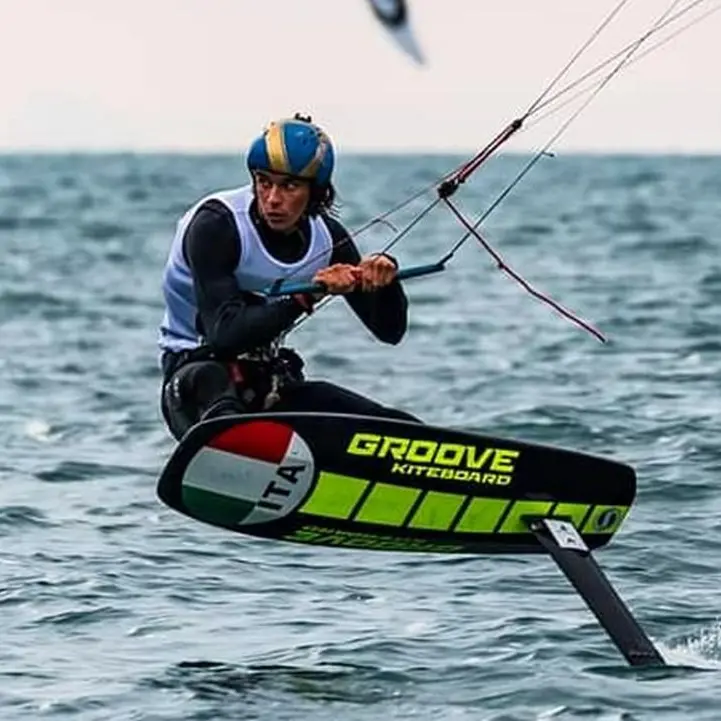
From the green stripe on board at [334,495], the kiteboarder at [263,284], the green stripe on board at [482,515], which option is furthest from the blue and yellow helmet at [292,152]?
the green stripe on board at [482,515]

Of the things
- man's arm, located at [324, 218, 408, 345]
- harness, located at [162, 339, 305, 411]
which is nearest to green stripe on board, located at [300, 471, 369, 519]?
harness, located at [162, 339, 305, 411]

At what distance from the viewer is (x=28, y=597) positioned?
11.2 m

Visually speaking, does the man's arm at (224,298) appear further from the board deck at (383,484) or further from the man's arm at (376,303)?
the man's arm at (376,303)

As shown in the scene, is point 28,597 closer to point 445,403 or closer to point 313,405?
point 313,405

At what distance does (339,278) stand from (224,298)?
0.56m

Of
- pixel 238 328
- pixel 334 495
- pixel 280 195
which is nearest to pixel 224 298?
pixel 238 328

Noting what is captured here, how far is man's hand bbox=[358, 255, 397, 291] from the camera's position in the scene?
9250mm

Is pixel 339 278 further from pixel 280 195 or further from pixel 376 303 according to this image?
pixel 376 303

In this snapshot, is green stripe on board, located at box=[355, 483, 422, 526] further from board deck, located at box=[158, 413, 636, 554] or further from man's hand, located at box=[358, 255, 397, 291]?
man's hand, located at box=[358, 255, 397, 291]

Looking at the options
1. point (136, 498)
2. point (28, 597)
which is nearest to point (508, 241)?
point (136, 498)

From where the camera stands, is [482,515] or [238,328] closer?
[238,328]

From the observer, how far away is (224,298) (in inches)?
377

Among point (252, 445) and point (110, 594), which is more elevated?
point (252, 445)

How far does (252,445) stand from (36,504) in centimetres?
433
